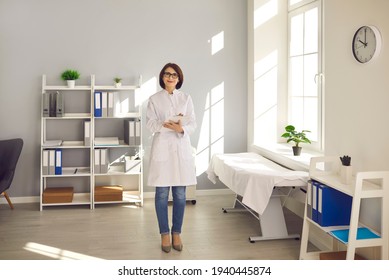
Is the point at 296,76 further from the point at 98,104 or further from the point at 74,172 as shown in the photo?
the point at 74,172

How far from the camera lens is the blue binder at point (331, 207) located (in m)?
3.33

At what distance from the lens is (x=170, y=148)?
381 cm

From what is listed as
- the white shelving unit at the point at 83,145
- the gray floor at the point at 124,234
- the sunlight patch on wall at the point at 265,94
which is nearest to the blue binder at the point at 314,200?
the gray floor at the point at 124,234

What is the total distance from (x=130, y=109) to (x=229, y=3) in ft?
5.67

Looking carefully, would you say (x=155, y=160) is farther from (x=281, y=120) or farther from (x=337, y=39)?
(x=281, y=120)

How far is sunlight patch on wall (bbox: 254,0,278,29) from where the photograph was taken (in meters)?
5.60

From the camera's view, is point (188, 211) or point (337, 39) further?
point (188, 211)

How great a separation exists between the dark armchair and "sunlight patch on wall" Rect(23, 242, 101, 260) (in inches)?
49.0

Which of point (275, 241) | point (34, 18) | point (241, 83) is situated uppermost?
point (34, 18)

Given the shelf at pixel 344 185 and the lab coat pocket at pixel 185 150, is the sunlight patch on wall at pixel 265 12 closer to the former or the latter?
the lab coat pocket at pixel 185 150

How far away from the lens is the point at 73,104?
562 centimetres

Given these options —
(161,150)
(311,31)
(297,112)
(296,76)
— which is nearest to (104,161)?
(161,150)

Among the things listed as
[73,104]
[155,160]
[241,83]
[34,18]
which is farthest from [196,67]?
[155,160]

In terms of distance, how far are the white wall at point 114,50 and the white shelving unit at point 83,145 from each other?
0.56 feet
